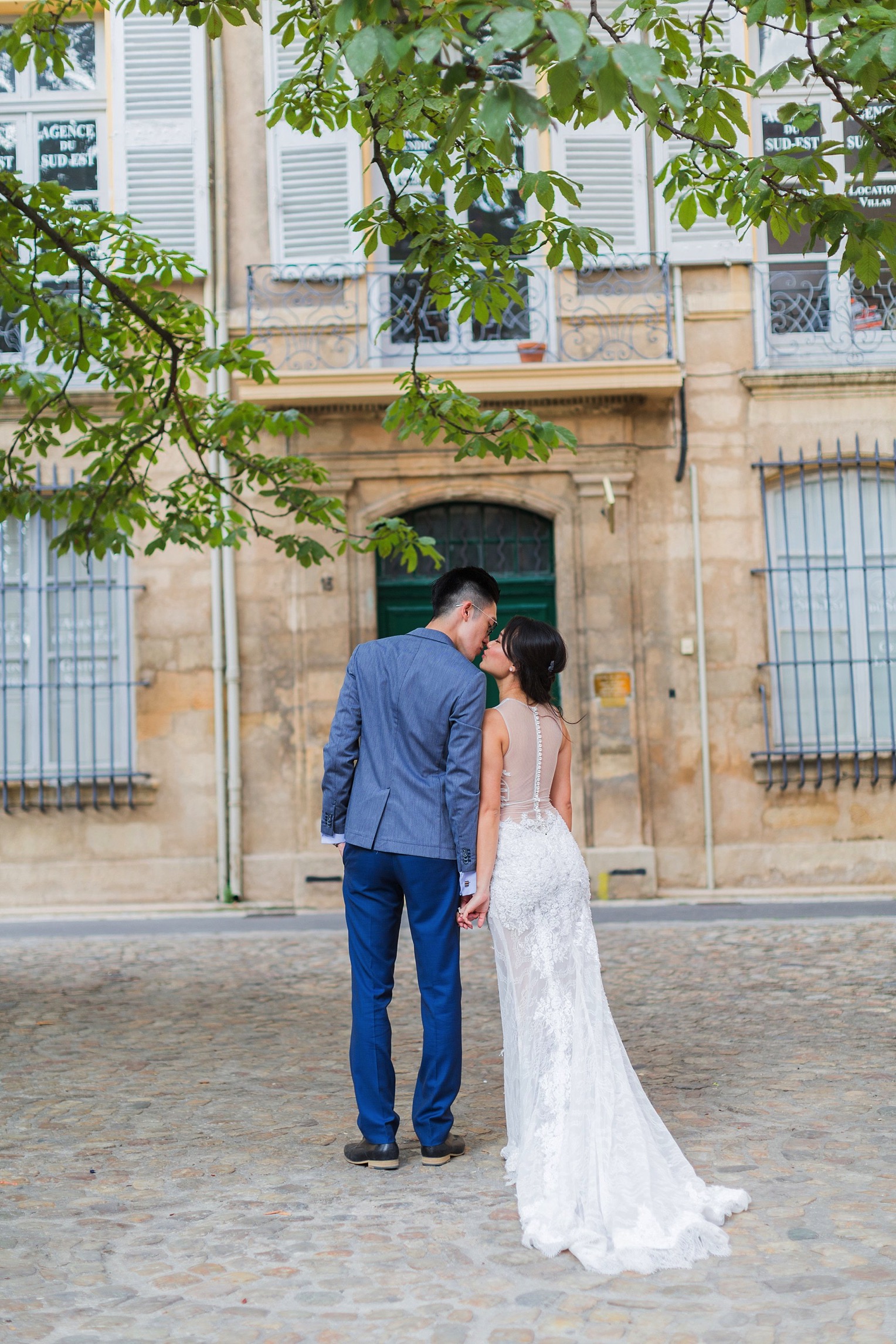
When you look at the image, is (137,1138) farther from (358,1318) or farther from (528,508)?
(528,508)

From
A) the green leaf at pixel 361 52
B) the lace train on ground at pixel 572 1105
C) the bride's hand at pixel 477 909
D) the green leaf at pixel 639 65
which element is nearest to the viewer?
the green leaf at pixel 639 65

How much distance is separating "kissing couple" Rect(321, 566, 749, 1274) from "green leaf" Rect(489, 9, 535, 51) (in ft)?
6.16

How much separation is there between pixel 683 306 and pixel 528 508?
213cm

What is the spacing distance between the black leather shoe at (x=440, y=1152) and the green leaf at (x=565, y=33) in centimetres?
322

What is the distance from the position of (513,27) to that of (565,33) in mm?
134

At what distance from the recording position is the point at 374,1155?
432cm

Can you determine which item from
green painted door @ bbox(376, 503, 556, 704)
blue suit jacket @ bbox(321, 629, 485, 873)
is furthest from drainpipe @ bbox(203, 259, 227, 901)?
blue suit jacket @ bbox(321, 629, 485, 873)

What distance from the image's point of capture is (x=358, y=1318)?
10.2 ft

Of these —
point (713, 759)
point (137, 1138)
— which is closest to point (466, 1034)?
point (137, 1138)

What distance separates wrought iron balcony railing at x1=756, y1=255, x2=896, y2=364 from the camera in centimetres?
1140

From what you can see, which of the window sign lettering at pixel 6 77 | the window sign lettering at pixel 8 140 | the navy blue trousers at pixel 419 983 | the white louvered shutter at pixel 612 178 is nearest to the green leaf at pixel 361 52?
the navy blue trousers at pixel 419 983

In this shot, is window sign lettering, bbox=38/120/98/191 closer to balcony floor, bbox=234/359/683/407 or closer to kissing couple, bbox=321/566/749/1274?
balcony floor, bbox=234/359/683/407

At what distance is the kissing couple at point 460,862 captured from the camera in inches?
162

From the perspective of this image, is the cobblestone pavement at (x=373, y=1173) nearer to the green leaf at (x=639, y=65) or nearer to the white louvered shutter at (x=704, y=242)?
the green leaf at (x=639, y=65)
